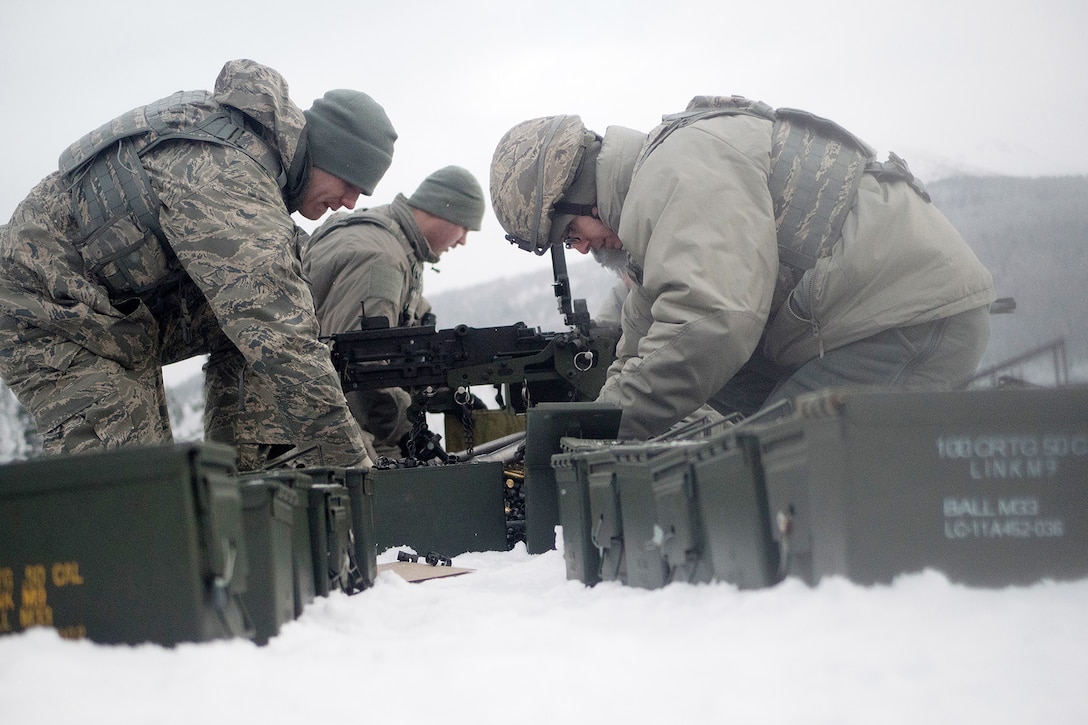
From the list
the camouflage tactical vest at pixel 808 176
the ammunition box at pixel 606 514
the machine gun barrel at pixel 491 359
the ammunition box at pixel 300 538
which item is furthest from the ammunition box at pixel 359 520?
the machine gun barrel at pixel 491 359

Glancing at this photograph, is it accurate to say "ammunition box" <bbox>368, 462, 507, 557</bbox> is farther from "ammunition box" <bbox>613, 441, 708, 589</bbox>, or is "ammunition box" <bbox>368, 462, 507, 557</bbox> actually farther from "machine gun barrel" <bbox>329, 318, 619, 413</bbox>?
"machine gun barrel" <bbox>329, 318, 619, 413</bbox>

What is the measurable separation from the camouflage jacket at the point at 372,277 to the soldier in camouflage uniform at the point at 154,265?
6.74 ft

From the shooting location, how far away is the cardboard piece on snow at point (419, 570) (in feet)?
10.5

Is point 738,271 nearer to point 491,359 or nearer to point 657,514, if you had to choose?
point 657,514

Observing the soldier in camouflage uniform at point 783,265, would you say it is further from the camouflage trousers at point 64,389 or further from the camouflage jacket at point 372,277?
the camouflage jacket at point 372,277

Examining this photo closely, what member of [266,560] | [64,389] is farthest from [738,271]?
[64,389]

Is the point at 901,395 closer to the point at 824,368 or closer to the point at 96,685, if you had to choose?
the point at 96,685

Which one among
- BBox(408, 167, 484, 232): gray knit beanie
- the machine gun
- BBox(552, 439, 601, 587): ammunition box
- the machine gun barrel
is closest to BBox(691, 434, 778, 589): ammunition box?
BBox(552, 439, 601, 587): ammunition box

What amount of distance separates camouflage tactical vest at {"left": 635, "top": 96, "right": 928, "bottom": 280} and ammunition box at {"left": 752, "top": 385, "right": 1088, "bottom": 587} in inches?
77.2

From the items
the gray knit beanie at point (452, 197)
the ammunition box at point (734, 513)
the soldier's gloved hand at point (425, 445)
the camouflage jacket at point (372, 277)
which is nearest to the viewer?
the ammunition box at point (734, 513)

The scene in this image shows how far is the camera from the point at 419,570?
3.37 m

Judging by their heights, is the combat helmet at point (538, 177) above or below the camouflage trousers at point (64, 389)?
above

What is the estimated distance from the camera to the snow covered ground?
1325mm

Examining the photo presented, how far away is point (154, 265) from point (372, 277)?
7.87ft
